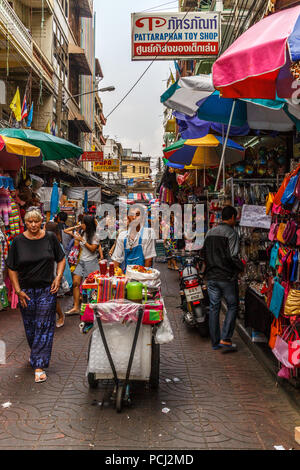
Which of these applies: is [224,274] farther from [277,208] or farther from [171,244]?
[171,244]

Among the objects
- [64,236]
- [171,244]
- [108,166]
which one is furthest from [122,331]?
[108,166]

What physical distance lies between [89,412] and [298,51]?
148 inches

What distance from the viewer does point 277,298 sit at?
481 cm

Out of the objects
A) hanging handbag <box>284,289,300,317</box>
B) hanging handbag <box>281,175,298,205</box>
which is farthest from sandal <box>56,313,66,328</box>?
hanging handbag <box>281,175,298,205</box>

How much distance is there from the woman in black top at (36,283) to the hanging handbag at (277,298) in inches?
106

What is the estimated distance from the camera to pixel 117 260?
239 inches

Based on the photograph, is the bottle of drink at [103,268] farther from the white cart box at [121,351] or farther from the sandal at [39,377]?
the sandal at [39,377]

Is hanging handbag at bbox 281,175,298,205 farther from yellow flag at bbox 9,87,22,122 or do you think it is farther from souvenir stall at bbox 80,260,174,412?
yellow flag at bbox 9,87,22,122

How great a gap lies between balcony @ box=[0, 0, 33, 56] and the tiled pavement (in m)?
10.9

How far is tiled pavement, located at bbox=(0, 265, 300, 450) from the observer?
11.9 ft

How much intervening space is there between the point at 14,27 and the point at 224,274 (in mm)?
11838

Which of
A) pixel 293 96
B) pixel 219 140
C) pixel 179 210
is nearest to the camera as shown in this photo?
pixel 293 96
